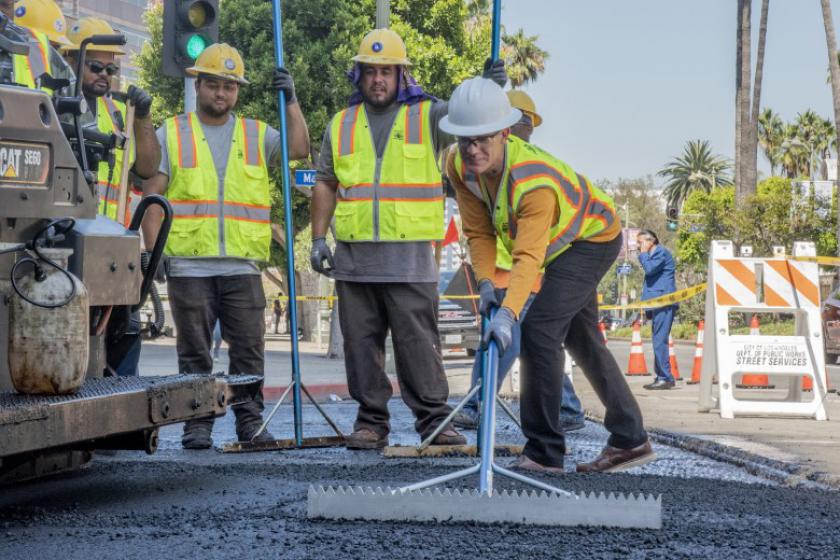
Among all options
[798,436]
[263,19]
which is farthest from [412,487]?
[263,19]

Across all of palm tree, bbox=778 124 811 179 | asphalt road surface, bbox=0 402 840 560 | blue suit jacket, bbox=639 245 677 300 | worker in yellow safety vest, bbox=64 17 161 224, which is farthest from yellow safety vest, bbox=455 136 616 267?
palm tree, bbox=778 124 811 179

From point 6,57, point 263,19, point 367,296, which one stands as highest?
point 263,19

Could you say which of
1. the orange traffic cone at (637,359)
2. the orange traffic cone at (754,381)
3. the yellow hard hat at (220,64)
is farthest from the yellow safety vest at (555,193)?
the orange traffic cone at (637,359)

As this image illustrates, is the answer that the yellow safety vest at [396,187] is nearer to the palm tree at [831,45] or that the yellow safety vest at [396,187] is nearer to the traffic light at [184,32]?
the traffic light at [184,32]

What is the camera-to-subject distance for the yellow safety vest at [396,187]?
7793 millimetres

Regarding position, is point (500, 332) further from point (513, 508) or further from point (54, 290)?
point (54, 290)

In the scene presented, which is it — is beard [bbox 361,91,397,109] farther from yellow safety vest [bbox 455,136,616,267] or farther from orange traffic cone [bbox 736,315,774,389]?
orange traffic cone [bbox 736,315,774,389]

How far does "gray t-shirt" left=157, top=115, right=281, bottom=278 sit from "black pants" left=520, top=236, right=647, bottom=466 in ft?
7.16

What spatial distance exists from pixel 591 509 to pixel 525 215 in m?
1.56

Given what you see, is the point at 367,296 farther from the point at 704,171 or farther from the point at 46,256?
the point at 704,171

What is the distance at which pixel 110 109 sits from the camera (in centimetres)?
778

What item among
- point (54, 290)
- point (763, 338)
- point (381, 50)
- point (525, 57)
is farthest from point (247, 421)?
point (525, 57)

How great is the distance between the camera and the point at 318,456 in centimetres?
733

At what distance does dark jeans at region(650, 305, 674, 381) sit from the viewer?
48.5ft
